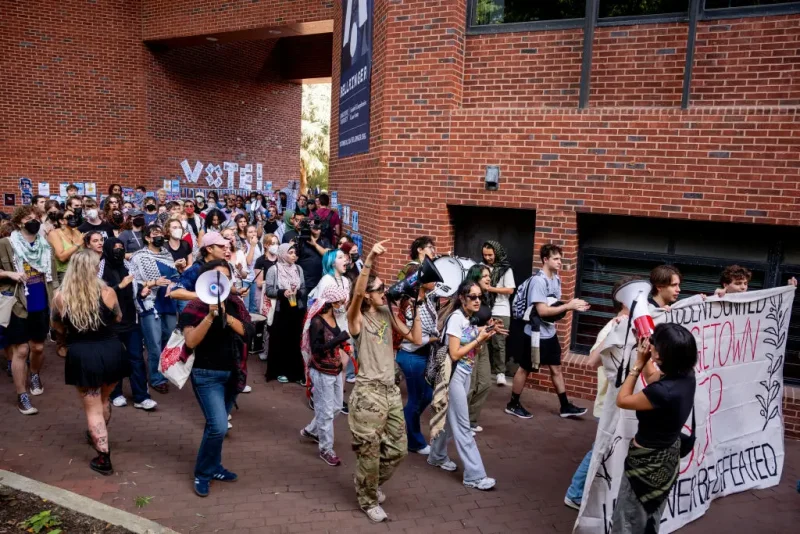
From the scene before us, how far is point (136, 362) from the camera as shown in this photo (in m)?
6.72

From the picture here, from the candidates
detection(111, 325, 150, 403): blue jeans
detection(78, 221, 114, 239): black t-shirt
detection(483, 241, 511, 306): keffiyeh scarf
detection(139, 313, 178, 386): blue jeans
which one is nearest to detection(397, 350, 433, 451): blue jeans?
detection(483, 241, 511, 306): keffiyeh scarf

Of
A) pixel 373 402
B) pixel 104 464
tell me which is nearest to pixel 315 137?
pixel 104 464

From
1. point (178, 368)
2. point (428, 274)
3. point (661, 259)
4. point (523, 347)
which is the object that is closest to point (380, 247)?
point (428, 274)

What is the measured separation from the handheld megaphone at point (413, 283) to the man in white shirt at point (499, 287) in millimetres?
2308

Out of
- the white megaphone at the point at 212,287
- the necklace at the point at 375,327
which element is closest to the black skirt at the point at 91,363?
the white megaphone at the point at 212,287

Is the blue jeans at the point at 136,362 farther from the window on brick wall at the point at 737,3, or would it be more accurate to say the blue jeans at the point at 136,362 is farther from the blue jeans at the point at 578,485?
the window on brick wall at the point at 737,3

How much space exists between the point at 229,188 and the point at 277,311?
499 inches

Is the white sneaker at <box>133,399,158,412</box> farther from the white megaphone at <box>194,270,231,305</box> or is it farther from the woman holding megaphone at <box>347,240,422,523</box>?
the woman holding megaphone at <box>347,240,422,523</box>

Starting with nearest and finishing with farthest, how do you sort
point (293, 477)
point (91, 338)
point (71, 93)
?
point (91, 338) → point (293, 477) → point (71, 93)

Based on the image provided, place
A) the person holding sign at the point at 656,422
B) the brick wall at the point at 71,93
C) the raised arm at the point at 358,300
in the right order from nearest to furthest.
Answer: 1. the person holding sign at the point at 656,422
2. the raised arm at the point at 358,300
3. the brick wall at the point at 71,93

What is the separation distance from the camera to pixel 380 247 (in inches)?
166

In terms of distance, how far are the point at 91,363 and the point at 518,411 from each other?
4.51 m

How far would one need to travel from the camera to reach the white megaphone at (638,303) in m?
3.70

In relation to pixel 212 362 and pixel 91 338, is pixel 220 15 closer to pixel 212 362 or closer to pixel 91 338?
pixel 91 338
